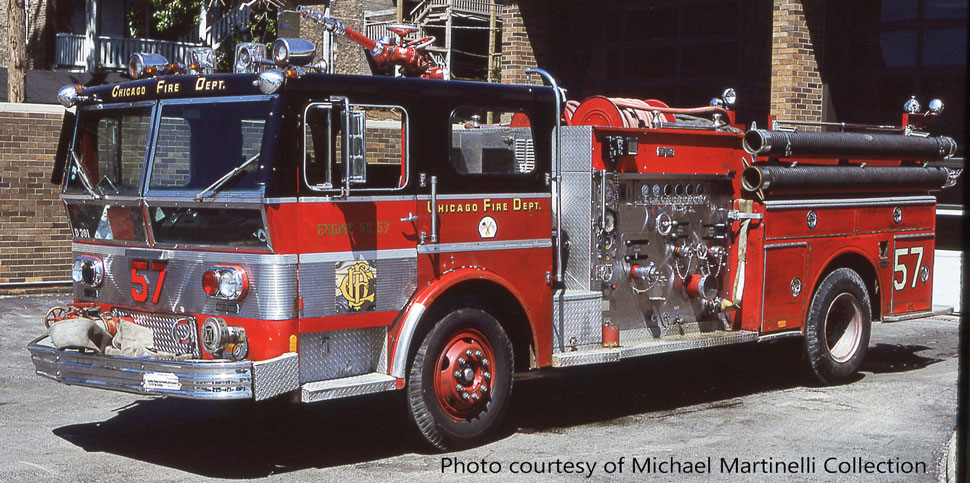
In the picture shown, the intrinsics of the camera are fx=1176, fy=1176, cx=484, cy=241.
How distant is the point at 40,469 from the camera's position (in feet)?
22.7

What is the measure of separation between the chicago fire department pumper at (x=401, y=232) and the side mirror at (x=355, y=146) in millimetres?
18

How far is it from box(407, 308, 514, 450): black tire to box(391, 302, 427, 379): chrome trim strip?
15 cm

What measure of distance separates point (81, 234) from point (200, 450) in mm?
1639

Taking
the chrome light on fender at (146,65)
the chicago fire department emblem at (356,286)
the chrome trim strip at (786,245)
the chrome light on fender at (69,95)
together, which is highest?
the chrome light on fender at (146,65)

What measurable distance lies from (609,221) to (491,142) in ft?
3.83

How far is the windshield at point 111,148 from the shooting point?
7.42 m

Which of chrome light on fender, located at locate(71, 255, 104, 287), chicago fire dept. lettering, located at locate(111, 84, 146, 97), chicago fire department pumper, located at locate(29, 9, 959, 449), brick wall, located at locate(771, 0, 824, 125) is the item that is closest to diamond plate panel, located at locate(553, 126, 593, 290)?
chicago fire department pumper, located at locate(29, 9, 959, 449)

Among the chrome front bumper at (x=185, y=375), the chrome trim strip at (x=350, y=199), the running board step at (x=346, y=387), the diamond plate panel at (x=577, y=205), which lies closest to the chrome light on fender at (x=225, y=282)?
the chrome front bumper at (x=185, y=375)

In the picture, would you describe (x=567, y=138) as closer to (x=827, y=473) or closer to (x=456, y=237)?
(x=456, y=237)

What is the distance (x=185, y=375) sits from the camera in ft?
21.4

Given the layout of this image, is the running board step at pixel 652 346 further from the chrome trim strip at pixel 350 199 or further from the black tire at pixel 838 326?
the chrome trim strip at pixel 350 199

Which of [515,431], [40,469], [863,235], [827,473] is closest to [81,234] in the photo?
[40,469]

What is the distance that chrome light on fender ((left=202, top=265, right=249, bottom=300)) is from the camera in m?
6.71

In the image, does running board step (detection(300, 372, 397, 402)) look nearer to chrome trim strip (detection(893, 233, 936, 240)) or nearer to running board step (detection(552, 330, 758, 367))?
running board step (detection(552, 330, 758, 367))
